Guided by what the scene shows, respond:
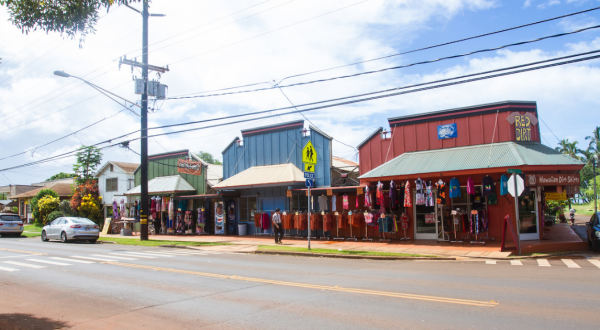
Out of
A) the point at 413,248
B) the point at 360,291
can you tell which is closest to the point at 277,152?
the point at 413,248

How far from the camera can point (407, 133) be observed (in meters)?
20.1

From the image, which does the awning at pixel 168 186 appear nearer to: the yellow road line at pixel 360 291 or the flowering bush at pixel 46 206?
the flowering bush at pixel 46 206

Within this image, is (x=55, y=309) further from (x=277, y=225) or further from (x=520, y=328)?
(x=277, y=225)

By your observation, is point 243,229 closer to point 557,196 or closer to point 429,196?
point 429,196

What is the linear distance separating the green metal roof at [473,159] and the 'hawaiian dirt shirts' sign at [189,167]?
13.3 m

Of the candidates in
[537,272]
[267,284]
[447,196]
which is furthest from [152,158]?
[537,272]

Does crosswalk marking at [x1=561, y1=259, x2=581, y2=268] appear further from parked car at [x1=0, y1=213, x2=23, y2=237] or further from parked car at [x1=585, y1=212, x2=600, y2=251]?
parked car at [x1=0, y1=213, x2=23, y2=237]

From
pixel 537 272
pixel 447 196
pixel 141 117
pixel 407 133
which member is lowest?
pixel 537 272

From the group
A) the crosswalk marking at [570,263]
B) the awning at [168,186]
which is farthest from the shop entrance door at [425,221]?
the awning at [168,186]

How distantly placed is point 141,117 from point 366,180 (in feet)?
42.1

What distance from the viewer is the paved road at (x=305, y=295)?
6406 millimetres

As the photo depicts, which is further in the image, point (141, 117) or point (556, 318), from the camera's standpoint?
point (141, 117)

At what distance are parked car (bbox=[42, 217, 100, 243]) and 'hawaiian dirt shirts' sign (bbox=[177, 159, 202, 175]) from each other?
6.19 m

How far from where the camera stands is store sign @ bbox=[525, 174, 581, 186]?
15.6m
